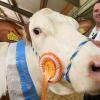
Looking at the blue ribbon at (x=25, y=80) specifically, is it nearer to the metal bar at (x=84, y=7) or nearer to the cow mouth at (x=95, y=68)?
the cow mouth at (x=95, y=68)

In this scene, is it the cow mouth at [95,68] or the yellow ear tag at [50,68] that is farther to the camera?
the yellow ear tag at [50,68]

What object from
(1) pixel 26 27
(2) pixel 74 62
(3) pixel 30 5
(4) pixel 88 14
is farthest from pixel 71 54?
(3) pixel 30 5

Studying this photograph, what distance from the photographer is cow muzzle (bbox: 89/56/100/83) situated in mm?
921

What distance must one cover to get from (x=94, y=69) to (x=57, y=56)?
0.21 metres

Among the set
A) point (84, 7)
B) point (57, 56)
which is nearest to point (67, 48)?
point (57, 56)

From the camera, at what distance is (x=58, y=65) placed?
3.59ft

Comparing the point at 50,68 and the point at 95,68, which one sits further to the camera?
the point at 50,68

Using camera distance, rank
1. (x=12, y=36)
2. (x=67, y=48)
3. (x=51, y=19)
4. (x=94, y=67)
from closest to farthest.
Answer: (x=94, y=67) → (x=67, y=48) → (x=51, y=19) → (x=12, y=36)

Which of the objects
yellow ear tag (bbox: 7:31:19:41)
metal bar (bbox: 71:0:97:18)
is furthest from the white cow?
metal bar (bbox: 71:0:97:18)

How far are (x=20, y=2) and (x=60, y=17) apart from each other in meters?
4.78

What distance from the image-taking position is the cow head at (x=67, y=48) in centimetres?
95

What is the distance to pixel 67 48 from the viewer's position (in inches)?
42.7

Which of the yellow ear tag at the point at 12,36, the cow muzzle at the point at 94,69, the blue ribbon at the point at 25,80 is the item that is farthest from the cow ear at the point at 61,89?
the yellow ear tag at the point at 12,36

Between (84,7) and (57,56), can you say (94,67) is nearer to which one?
(57,56)
